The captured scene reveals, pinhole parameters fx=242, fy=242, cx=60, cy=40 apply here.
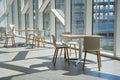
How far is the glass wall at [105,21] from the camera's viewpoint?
6965 millimetres

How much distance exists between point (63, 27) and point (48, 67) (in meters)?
4.13

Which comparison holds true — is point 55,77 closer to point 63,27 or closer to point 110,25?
point 110,25

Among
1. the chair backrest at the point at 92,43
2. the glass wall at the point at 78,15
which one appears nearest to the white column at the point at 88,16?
the glass wall at the point at 78,15

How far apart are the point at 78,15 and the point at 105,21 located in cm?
156

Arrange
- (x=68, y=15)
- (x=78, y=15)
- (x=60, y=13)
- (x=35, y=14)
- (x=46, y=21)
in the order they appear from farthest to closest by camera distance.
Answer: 1. (x=35, y=14)
2. (x=46, y=21)
3. (x=60, y=13)
4. (x=68, y=15)
5. (x=78, y=15)

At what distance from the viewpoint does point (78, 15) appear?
28.5 feet

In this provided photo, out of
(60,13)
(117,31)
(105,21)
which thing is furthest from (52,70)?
(60,13)

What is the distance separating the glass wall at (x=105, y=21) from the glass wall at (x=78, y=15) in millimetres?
693

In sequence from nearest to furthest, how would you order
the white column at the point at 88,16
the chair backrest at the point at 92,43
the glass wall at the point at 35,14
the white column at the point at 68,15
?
the chair backrest at the point at 92,43 → the white column at the point at 88,16 → the white column at the point at 68,15 → the glass wall at the point at 35,14

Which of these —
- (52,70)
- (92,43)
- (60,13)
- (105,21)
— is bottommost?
(52,70)

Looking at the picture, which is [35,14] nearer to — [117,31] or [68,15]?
[68,15]

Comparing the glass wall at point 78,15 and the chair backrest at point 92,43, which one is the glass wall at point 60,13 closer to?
the glass wall at point 78,15

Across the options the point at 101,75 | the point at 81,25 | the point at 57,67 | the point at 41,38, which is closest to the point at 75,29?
the point at 81,25

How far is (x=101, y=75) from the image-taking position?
4898 millimetres
